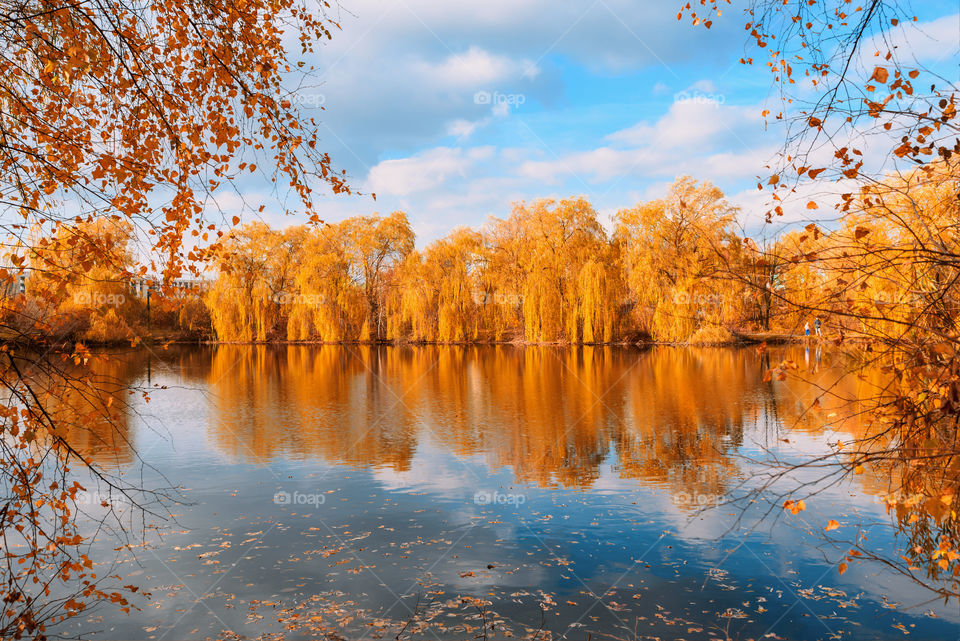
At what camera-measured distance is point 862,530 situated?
19.6ft

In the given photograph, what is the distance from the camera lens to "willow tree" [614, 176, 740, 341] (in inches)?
1240

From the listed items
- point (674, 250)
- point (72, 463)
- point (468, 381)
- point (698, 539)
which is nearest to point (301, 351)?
point (468, 381)

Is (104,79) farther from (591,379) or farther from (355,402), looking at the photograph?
(591,379)

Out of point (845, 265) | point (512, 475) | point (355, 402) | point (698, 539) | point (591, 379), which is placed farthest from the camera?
point (591, 379)

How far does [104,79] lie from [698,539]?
5.70 meters

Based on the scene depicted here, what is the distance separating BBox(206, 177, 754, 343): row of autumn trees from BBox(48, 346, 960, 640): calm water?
1965 centimetres

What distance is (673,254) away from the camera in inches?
1278

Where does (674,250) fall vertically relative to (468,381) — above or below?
above

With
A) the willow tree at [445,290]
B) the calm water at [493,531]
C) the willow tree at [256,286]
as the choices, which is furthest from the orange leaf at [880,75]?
the willow tree at [256,286]

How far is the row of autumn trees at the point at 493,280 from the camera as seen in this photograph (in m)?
32.7

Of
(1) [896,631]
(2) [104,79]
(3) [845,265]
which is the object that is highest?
(2) [104,79]

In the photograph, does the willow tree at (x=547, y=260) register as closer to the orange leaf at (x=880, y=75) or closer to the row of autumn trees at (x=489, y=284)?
the row of autumn trees at (x=489, y=284)

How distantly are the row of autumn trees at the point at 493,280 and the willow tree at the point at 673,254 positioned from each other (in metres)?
0.07

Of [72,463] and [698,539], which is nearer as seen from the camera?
[698,539]
